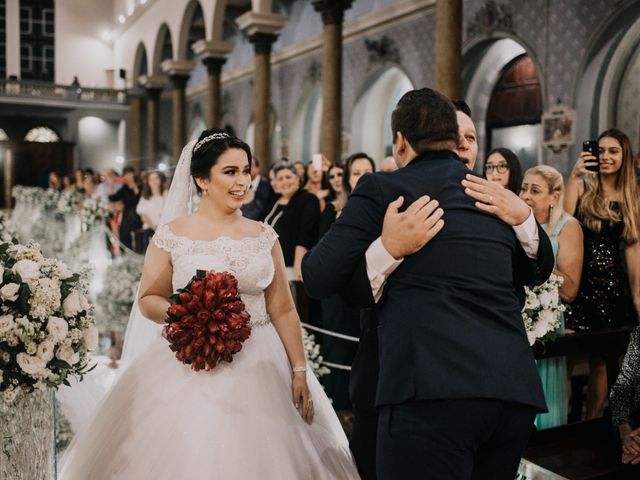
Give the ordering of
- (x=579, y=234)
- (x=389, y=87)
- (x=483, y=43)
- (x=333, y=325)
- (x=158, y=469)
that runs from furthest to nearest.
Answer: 1. (x=389, y=87)
2. (x=483, y=43)
3. (x=333, y=325)
4. (x=579, y=234)
5. (x=158, y=469)

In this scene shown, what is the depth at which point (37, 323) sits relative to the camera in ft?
8.47

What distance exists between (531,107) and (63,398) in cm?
995

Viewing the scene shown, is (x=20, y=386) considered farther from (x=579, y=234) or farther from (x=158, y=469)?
(x=579, y=234)

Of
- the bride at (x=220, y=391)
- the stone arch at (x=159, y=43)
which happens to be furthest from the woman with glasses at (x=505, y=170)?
the stone arch at (x=159, y=43)

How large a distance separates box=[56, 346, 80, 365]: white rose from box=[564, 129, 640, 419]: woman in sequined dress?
10.4 feet

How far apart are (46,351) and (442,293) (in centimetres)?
145

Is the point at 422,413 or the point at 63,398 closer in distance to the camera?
the point at 422,413

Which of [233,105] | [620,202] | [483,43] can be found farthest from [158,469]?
[233,105]

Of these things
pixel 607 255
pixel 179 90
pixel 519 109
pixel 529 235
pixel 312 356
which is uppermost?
pixel 179 90

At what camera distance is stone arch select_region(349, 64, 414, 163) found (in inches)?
628

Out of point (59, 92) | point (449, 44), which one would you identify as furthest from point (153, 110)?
point (449, 44)

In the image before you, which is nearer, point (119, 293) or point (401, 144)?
point (401, 144)

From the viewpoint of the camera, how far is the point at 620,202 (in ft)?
15.5

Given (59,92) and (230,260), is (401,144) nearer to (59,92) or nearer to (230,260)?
(230,260)
